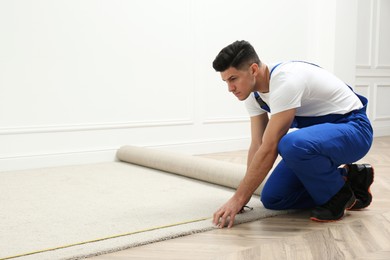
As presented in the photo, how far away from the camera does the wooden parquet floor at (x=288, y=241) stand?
1.61 meters

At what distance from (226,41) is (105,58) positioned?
128 centimetres

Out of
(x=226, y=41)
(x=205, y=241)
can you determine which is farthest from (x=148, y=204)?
(x=226, y=41)

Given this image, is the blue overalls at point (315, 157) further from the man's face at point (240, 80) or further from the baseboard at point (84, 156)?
the baseboard at point (84, 156)

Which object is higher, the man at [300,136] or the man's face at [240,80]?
the man's face at [240,80]

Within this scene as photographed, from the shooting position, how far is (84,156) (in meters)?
3.78

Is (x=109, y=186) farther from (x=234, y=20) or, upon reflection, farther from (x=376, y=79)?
(x=376, y=79)

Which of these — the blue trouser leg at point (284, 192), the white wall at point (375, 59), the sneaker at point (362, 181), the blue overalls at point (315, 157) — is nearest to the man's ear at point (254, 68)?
the blue overalls at point (315, 157)

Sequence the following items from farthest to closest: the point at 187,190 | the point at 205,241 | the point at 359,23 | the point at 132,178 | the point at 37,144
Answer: the point at 359,23
the point at 37,144
the point at 132,178
the point at 187,190
the point at 205,241

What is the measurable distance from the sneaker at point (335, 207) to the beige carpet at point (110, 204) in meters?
0.21

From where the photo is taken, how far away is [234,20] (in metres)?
4.66

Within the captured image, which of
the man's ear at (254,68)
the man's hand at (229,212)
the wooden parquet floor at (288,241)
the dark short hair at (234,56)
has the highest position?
the dark short hair at (234,56)

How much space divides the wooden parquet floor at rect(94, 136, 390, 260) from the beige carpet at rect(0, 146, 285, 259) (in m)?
0.08

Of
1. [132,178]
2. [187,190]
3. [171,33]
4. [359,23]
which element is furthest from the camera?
[359,23]

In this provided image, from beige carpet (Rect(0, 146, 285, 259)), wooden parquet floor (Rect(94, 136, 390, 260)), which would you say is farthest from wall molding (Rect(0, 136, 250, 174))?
wooden parquet floor (Rect(94, 136, 390, 260))
